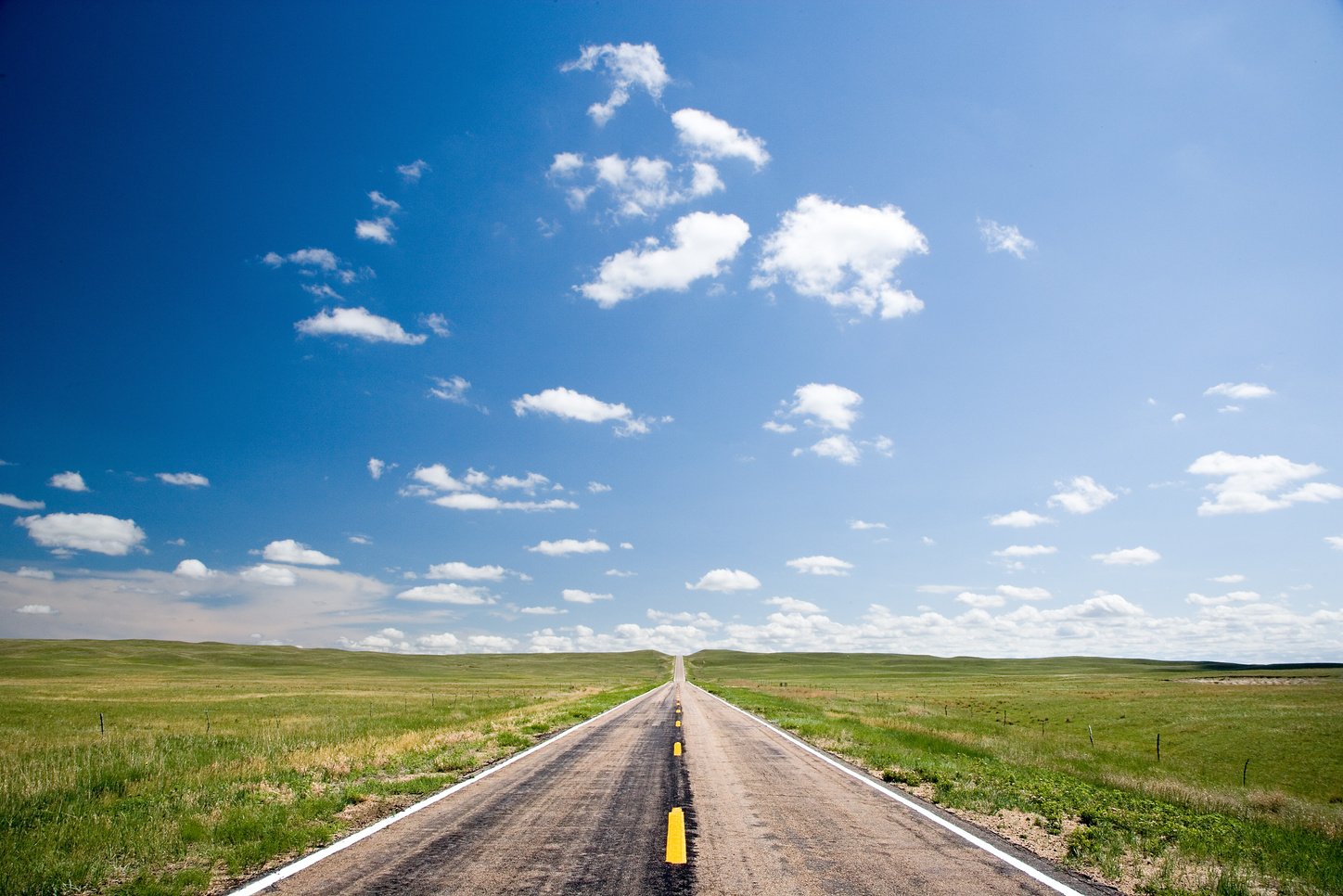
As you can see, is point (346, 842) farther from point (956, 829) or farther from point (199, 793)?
point (956, 829)

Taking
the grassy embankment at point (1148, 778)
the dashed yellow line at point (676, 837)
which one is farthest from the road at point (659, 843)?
the grassy embankment at point (1148, 778)

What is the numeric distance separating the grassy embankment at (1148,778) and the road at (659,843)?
60.7 inches

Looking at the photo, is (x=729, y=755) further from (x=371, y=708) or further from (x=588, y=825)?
(x=371, y=708)

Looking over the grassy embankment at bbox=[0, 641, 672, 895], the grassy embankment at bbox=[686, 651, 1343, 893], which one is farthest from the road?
the grassy embankment at bbox=[686, 651, 1343, 893]

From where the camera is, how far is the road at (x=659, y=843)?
19.7 feet

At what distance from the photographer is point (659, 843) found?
24.0 feet

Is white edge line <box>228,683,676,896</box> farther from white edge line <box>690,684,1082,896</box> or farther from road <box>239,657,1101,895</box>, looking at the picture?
white edge line <box>690,684,1082,896</box>

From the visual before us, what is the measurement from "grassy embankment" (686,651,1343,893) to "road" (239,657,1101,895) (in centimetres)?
154

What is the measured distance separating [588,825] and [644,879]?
2.44m

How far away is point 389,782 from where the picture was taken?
36.7 ft

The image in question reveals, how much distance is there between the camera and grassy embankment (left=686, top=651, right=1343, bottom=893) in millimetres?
7375

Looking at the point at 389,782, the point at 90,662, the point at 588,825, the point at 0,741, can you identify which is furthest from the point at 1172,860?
the point at 90,662

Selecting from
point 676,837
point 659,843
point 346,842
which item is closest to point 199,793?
point 346,842

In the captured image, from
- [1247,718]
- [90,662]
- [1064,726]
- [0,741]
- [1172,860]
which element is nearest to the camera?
[1172,860]
